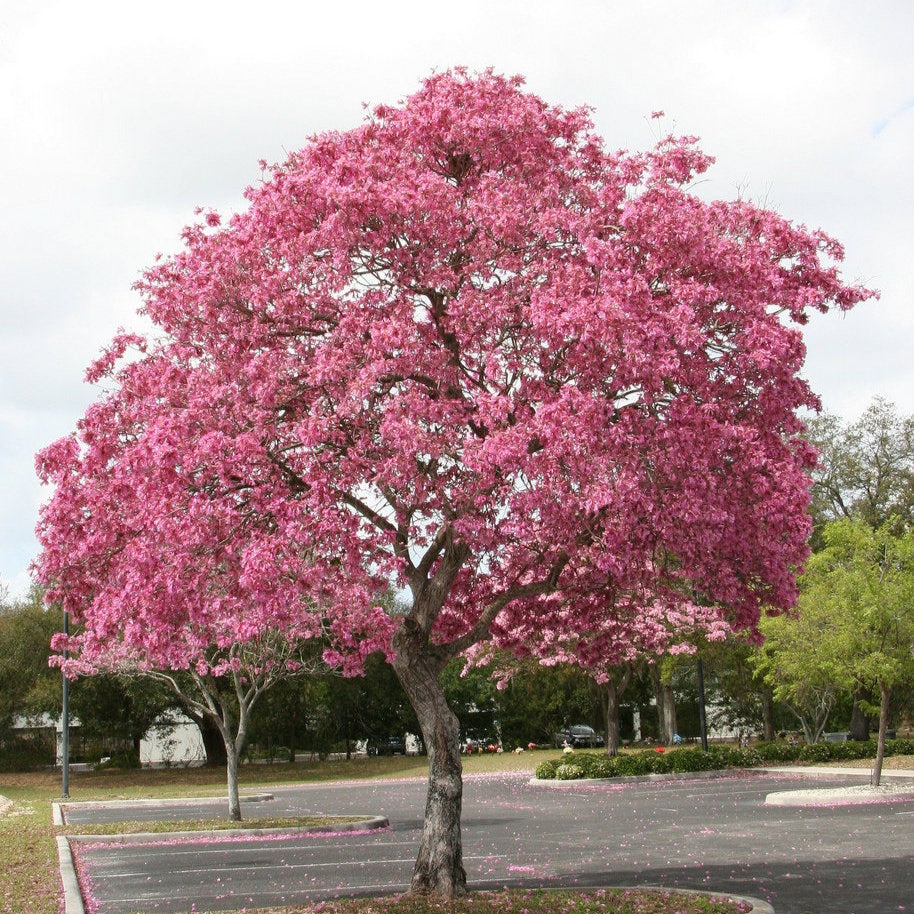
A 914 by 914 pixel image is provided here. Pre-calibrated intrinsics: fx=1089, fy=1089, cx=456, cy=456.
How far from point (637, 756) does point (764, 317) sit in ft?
93.5

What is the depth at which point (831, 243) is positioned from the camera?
11688 millimetres

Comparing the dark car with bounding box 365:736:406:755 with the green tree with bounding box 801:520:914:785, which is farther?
the dark car with bounding box 365:736:406:755

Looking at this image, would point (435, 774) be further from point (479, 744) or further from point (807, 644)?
point (479, 744)

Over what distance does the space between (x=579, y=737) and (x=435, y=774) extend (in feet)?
177

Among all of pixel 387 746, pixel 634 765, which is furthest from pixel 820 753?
pixel 387 746

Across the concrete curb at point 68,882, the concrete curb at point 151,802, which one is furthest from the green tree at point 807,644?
the concrete curb at point 68,882

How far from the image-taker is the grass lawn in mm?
11492

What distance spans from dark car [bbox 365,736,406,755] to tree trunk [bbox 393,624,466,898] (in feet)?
164

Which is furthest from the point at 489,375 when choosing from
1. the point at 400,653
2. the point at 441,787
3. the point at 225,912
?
the point at 225,912

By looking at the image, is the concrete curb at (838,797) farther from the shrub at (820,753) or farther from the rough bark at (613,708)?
the rough bark at (613,708)

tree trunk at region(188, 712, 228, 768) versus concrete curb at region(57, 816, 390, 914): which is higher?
concrete curb at region(57, 816, 390, 914)

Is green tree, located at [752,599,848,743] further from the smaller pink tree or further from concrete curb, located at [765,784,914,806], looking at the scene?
the smaller pink tree

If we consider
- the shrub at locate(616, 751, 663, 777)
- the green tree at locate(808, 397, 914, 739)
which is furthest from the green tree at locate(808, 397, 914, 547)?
the shrub at locate(616, 751, 663, 777)

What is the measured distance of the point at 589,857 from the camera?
17.0 m
